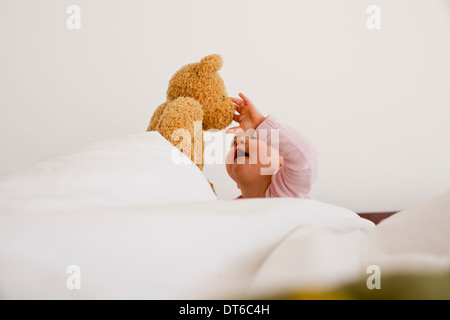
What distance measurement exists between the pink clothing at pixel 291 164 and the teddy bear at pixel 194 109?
0.16 meters

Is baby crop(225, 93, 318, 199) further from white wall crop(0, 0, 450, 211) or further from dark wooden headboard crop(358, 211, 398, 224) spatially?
dark wooden headboard crop(358, 211, 398, 224)

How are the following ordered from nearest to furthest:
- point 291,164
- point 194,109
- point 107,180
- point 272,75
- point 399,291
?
point 399,291, point 107,180, point 194,109, point 291,164, point 272,75

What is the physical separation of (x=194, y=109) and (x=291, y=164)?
13.2 inches

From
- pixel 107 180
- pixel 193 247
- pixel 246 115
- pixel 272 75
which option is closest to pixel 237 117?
pixel 246 115

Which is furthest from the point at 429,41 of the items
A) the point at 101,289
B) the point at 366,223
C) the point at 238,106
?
the point at 101,289

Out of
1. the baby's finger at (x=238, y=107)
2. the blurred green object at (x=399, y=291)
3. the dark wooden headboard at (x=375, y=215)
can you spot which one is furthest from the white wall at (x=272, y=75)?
the blurred green object at (x=399, y=291)

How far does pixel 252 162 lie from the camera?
1016 mm

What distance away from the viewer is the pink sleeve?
3.26ft

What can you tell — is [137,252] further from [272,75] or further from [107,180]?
[272,75]

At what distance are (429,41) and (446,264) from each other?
5.54 feet

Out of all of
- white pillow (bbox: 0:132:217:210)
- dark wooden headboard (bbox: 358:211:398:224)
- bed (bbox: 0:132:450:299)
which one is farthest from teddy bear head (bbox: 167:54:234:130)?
dark wooden headboard (bbox: 358:211:398:224)

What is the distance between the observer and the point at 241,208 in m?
0.34

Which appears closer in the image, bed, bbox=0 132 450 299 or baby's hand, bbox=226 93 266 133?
bed, bbox=0 132 450 299
